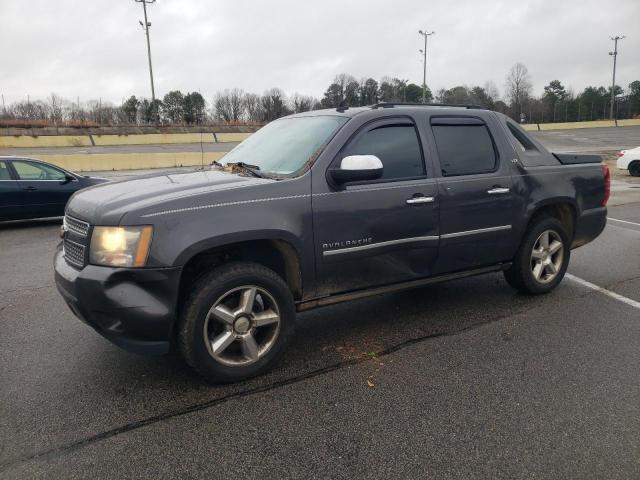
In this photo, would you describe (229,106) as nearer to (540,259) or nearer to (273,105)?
(273,105)

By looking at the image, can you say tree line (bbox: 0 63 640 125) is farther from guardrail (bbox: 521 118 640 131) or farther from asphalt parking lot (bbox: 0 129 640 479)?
asphalt parking lot (bbox: 0 129 640 479)

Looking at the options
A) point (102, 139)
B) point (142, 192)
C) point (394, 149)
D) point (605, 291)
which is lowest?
point (605, 291)

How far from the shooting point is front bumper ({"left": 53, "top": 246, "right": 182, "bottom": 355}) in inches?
120

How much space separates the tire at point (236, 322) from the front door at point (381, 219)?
1.36ft

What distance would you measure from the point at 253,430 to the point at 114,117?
8504 centimetres

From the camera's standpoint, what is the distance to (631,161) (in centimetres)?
1817

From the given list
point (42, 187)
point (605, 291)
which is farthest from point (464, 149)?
point (42, 187)

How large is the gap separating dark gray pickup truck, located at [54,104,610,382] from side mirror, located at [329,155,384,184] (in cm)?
1

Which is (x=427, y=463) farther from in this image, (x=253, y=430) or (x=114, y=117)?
(x=114, y=117)

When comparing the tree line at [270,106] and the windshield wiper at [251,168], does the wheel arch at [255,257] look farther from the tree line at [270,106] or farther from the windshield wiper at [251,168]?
the tree line at [270,106]

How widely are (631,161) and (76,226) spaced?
19845 mm

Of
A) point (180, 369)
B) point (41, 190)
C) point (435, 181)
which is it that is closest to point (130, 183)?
point (180, 369)

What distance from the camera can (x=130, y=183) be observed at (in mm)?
3840

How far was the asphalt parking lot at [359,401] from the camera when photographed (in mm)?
2588
